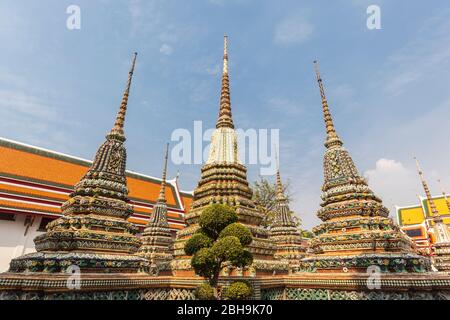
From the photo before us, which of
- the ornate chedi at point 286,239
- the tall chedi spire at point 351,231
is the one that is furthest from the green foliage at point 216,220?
the ornate chedi at point 286,239

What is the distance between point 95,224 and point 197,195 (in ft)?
14.7

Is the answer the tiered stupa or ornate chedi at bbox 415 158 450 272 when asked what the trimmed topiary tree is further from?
ornate chedi at bbox 415 158 450 272

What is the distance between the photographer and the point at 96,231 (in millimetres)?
8141

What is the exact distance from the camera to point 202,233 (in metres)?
6.25

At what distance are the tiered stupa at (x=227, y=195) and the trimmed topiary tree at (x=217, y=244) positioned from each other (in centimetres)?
250

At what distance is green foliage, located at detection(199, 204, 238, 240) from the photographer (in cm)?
605

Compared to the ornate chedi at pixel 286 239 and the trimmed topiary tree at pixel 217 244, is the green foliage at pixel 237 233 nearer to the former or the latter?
the trimmed topiary tree at pixel 217 244

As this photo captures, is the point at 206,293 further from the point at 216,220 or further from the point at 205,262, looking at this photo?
the point at 216,220

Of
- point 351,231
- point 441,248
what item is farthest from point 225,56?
point 441,248

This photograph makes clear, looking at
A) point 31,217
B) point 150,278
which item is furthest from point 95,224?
point 31,217

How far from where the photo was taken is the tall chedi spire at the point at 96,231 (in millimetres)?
7066

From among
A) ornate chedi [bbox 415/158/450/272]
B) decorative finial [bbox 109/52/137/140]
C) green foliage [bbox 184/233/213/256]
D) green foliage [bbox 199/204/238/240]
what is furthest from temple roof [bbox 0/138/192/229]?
ornate chedi [bbox 415/158/450/272]

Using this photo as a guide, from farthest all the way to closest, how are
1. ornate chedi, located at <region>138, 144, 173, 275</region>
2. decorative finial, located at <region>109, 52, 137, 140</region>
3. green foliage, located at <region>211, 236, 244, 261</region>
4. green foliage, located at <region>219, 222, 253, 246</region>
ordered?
ornate chedi, located at <region>138, 144, 173, 275</region> → decorative finial, located at <region>109, 52, 137, 140</region> → green foliage, located at <region>219, 222, 253, 246</region> → green foliage, located at <region>211, 236, 244, 261</region>

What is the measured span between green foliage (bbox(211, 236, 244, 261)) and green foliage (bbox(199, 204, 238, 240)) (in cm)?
53
